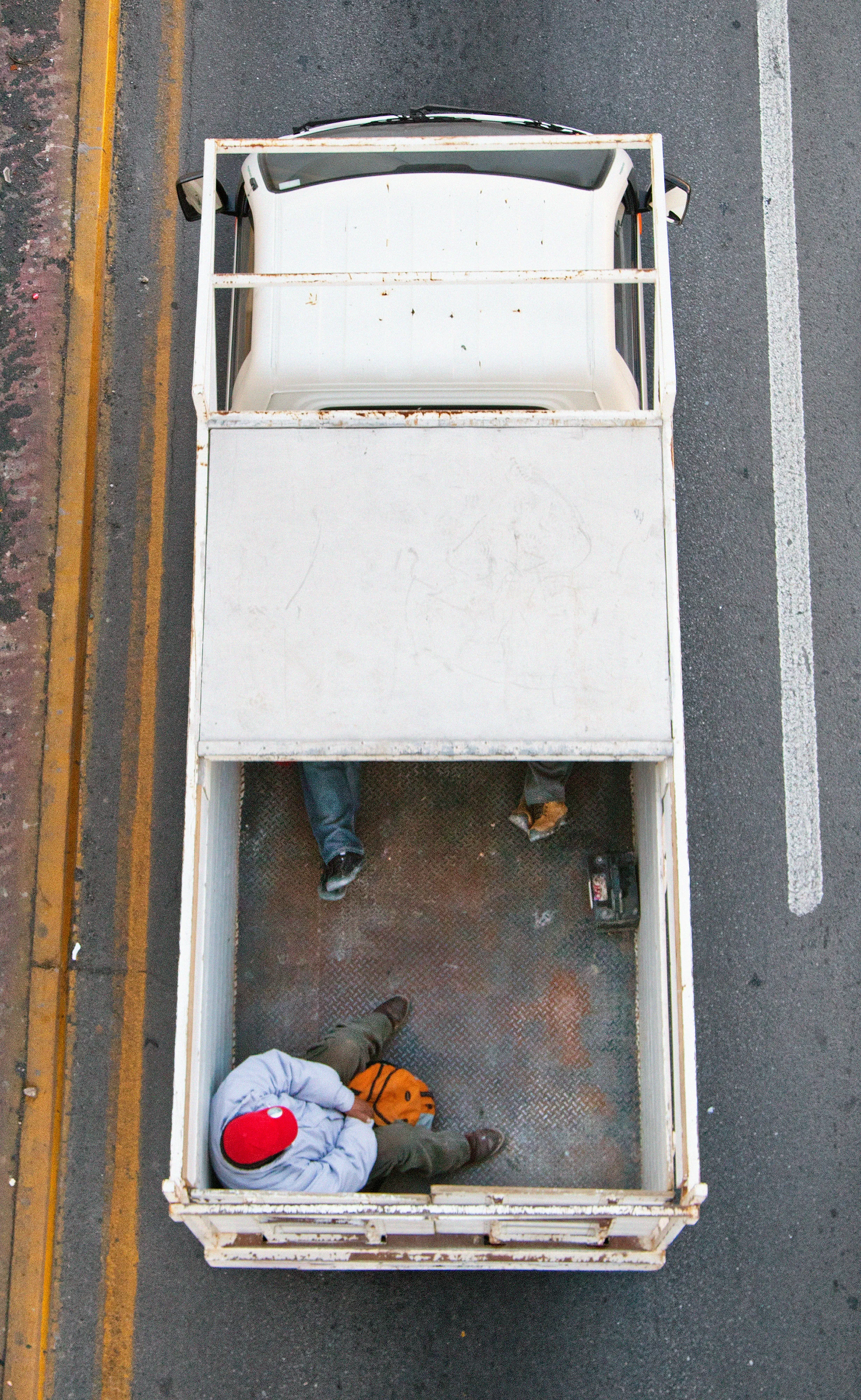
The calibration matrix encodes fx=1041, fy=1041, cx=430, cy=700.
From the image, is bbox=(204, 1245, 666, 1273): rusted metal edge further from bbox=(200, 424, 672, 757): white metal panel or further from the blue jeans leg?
bbox=(200, 424, 672, 757): white metal panel

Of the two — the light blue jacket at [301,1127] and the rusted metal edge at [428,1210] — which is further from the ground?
the light blue jacket at [301,1127]

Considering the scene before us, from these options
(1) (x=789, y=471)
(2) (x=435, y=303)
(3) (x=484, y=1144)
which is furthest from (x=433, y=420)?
(3) (x=484, y=1144)

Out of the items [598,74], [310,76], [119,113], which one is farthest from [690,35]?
[119,113]

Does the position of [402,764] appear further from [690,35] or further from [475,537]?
[690,35]

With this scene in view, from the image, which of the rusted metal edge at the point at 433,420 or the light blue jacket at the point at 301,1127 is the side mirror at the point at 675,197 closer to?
the rusted metal edge at the point at 433,420


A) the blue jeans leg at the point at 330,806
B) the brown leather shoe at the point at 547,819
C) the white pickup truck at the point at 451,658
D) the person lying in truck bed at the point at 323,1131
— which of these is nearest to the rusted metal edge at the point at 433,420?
the white pickup truck at the point at 451,658

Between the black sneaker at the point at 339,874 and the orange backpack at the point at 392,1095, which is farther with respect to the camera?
the black sneaker at the point at 339,874
